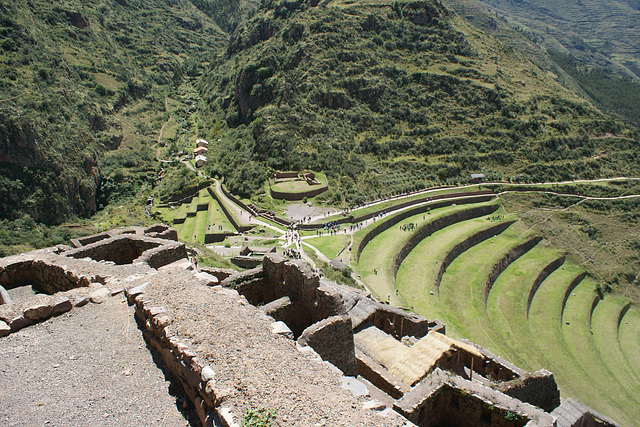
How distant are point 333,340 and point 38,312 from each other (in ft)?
20.4

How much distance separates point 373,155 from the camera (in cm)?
5925

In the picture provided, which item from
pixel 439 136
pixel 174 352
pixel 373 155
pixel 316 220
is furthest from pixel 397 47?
pixel 174 352

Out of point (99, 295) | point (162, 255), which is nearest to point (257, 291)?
point (162, 255)

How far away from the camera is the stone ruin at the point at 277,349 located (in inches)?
250

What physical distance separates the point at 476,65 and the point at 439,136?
2102 centimetres

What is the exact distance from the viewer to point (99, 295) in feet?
31.8

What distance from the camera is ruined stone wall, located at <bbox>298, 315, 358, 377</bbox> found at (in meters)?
8.98

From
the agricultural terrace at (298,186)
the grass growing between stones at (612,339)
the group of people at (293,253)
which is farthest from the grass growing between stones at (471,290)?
the agricultural terrace at (298,186)

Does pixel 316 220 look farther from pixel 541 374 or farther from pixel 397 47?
pixel 397 47

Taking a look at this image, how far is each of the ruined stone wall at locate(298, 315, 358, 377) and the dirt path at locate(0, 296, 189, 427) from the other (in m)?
2.99

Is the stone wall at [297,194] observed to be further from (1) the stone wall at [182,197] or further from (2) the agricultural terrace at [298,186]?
(1) the stone wall at [182,197]

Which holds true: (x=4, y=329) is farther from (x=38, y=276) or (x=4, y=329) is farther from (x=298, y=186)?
(x=298, y=186)

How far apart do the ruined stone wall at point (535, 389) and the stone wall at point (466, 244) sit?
18393mm

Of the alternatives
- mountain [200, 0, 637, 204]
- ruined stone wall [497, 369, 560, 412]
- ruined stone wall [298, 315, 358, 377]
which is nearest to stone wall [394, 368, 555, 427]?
ruined stone wall [298, 315, 358, 377]
